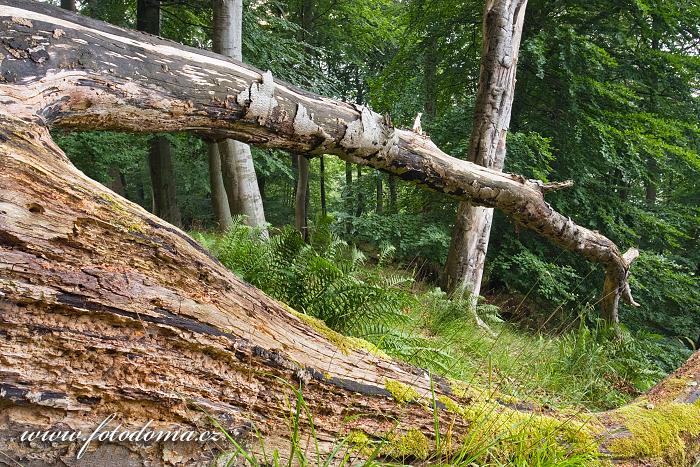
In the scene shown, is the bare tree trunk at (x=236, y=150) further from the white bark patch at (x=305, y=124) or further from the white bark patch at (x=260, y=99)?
the white bark patch at (x=260, y=99)

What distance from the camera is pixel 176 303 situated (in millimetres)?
1412

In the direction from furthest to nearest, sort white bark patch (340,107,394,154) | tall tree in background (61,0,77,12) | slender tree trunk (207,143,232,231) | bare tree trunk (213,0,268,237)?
tall tree in background (61,0,77,12), slender tree trunk (207,143,232,231), bare tree trunk (213,0,268,237), white bark patch (340,107,394,154)

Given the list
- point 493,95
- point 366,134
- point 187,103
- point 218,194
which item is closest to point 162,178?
point 218,194

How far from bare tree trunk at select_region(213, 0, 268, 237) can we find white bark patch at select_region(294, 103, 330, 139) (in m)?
2.83

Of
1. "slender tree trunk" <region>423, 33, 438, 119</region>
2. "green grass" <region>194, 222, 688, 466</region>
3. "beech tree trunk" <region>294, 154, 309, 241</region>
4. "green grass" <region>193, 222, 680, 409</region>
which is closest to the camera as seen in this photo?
A: "green grass" <region>194, 222, 688, 466</region>

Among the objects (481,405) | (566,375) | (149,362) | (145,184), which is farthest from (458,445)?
(145,184)

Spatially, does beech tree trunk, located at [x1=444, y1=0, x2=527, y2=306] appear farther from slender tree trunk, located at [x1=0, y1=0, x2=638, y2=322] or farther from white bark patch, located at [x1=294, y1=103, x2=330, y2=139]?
white bark patch, located at [x1=294, y1=103, x2=330, y2=139]

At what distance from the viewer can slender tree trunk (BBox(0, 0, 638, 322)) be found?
1.52m

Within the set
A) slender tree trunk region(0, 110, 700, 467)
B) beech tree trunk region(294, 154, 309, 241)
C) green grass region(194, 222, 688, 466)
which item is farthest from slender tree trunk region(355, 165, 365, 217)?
slender tree trunk region(0, 110, 700, 467)

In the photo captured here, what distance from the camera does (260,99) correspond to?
210cm

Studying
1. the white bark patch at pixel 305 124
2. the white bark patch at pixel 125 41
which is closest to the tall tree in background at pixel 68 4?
the white bark patch at pixel 125 41

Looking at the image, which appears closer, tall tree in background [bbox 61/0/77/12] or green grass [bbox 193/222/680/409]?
green grass [bbox 193/222/680/409]

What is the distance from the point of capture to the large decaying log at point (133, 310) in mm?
1180

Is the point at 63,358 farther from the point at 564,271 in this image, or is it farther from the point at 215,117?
the point at 564,271
